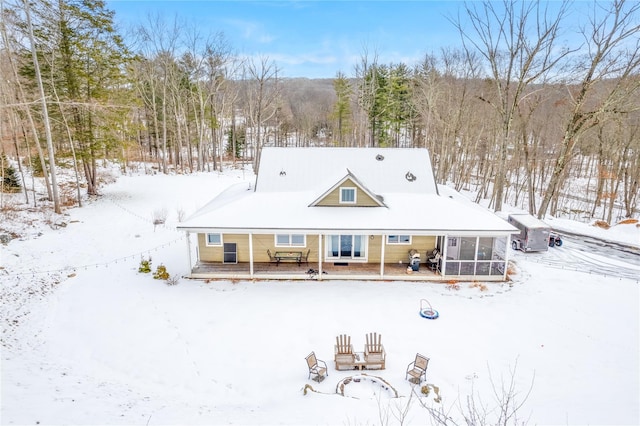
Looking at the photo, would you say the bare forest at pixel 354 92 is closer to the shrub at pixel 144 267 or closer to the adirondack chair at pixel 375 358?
the shrub at pixel 144 267

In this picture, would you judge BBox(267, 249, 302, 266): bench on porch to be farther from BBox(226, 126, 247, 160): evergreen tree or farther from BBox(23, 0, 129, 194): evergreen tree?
BBox(226, 126, 247, 160): evergreen tree

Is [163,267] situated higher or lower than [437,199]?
lower

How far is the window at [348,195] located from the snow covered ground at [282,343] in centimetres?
360

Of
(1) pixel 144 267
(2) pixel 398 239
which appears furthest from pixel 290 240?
(1) pixel 144 267

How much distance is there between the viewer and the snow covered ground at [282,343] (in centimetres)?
741

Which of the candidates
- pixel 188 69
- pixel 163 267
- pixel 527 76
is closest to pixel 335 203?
pixel 163 267

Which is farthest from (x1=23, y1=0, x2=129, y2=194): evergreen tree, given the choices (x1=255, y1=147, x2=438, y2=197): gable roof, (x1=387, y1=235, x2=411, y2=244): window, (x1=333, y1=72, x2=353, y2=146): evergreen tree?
(x1=333, y1=72, x2=353, y2=146): evergreen tree

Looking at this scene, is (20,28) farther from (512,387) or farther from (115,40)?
(512,387)

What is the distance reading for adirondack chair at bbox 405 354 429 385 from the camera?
26.9 ft

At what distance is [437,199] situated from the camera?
51.6 feet

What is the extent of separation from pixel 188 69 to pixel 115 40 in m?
18.7

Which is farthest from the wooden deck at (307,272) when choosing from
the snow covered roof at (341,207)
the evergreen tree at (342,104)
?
the evergreen tree at (342,104)

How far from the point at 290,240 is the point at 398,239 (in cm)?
477

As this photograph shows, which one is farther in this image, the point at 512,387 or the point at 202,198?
the point at 202,198
